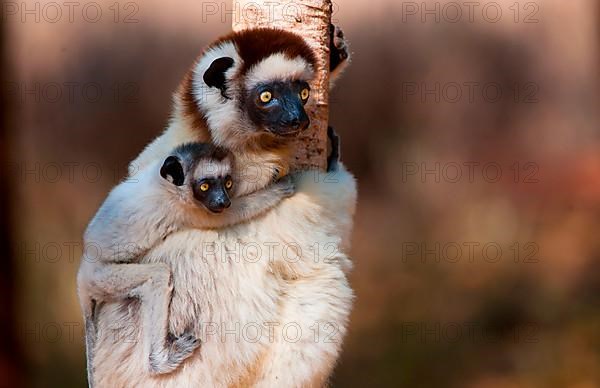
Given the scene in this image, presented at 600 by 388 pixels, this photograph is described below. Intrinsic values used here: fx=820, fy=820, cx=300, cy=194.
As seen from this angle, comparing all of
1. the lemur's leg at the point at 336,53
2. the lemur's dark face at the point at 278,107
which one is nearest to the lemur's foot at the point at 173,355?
the lemur's dark face at the point at 278,107

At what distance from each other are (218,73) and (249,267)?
737 mm

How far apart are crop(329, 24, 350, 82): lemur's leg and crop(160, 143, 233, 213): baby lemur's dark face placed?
2.43 ft

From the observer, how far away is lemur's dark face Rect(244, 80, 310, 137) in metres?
3.01

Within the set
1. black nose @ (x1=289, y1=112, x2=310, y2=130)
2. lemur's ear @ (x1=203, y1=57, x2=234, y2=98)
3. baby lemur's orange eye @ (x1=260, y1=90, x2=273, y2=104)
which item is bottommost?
black nose @ (x1=289, y1=112, x2=310, y2=130)

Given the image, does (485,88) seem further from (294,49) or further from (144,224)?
(144,224)

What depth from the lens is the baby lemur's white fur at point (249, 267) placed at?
2998mm

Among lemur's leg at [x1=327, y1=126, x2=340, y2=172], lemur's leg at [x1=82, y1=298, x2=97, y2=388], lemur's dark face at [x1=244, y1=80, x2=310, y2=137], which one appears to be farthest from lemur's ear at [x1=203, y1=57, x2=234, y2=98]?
lemur's leg at [x1=82, y1=298, x2=97, y2=388]

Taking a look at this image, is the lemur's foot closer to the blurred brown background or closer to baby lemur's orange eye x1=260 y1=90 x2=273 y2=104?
baby lemur's orange eye x1=260 y1=90 x2=273 y2=104

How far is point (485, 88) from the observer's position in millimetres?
6473

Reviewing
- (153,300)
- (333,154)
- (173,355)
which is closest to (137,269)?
(153,300)

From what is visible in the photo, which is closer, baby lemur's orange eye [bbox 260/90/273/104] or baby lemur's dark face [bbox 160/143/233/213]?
baby lemur's dark face [bbox 160/143/233/213]

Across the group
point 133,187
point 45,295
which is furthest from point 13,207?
point 45,295

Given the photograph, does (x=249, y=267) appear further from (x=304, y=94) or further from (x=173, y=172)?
(x=304, y=94)

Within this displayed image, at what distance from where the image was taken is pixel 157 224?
3018 mm
